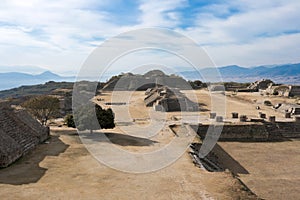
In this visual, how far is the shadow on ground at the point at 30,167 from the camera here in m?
16.0

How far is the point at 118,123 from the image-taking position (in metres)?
35.7

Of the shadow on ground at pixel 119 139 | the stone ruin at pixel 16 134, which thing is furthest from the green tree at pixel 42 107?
the shadow on ground at pixel 119 139

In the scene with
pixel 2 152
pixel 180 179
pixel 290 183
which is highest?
pixel 2 152

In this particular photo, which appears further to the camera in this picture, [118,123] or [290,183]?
[118,123]

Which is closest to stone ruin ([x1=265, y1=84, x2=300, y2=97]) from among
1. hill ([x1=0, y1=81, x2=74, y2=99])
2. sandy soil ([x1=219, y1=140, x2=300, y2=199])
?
sandy soil ([x1=219, y1=140, x2=300, y2=199])

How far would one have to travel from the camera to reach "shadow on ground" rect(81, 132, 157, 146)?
24942 mm

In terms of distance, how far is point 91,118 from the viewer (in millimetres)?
26953

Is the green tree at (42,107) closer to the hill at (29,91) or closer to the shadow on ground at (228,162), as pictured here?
the shadow on ground at (228,162)

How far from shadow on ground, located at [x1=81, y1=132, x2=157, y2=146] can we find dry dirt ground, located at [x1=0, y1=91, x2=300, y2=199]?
7cm

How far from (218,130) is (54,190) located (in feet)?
73.3

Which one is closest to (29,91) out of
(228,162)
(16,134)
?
(16,134)

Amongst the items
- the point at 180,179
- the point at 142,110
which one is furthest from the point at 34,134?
the point at 142,110

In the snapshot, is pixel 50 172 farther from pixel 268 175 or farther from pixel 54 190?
pixel 268 175

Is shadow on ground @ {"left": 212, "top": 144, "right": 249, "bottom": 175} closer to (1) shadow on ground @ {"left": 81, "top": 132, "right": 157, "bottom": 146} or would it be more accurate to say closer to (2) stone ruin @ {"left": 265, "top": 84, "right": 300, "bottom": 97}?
(1) shadow on ground @ {"left": 81, "top": 132, "right": 157, "bottom": 146}
